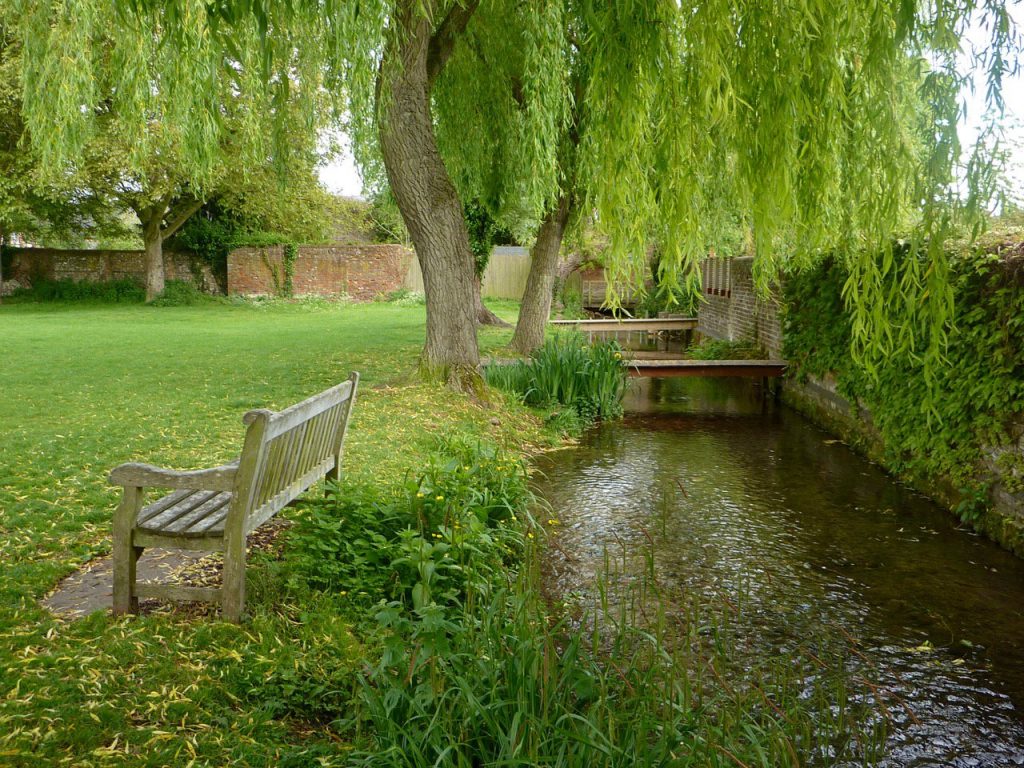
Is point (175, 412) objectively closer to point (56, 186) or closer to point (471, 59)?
point (471, 59)

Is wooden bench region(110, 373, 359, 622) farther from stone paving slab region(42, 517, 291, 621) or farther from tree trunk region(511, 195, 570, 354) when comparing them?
tree trunk region(511, 195, 570, 354)

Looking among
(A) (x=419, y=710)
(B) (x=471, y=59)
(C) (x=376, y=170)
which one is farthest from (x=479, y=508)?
(C) (x=376, y=170)

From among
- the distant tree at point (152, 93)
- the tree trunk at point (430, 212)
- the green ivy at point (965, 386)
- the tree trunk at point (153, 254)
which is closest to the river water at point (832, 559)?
the green ivy at point (965, 386)

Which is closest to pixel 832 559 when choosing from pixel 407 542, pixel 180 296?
pixel 407 542

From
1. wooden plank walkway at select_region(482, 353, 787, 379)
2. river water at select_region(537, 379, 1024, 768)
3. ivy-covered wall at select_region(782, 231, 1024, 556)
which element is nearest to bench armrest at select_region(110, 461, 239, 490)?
river water at select_region(537, 379, 1024, 768)

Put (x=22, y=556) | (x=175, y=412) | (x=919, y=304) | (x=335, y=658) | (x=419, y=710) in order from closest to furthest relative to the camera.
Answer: (x=919, y=304) < (x=419, y=710) < (x=335, y=658) < (x=22, y=556) < (x=175, y=412)

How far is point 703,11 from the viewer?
8.79 ft

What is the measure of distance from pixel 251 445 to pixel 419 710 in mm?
1227

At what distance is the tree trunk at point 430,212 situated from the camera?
8.42 meters

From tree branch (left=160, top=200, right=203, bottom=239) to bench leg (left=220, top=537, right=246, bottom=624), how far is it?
22.3 meters

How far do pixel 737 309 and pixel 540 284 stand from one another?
15.5 ft

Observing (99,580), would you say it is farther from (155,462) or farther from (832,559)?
(832,559)

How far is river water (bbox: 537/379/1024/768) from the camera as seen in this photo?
364 cm

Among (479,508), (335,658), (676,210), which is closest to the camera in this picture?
(676,210)
